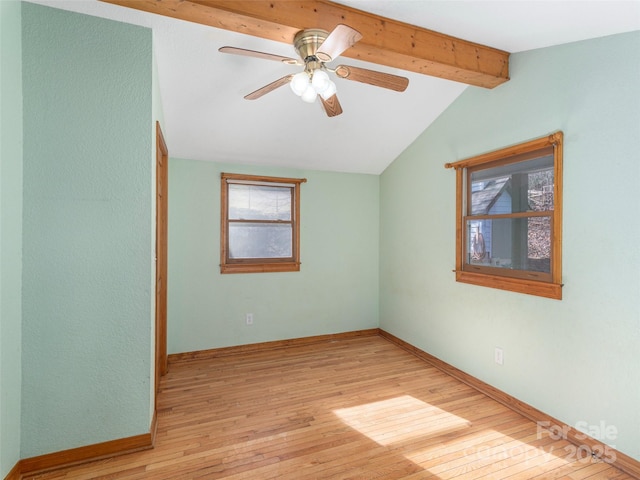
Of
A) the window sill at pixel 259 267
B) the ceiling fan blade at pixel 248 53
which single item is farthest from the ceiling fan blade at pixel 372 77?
the window sill at pixel 259 267

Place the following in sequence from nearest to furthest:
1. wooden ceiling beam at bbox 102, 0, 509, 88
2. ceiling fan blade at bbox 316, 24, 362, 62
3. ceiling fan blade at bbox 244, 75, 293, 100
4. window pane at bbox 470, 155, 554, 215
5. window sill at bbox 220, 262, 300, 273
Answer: ceiling fan blade at bbox 316, 24, 362, 62, wooden ceiling beam at bbox 102, 0, 509, 88, ceiling fan blade at bbox 244, 75, 293, 100, window pane at bbox 470, 155, 554, 215, window sill at bbox 220, 262, 300, 273

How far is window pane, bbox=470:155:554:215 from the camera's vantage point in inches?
94.7

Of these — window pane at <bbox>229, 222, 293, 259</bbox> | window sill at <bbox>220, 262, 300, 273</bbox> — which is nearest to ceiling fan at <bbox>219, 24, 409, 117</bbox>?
window pane at <bbox>229, 222, 293, 259</bbox>

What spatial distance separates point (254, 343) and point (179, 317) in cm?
88

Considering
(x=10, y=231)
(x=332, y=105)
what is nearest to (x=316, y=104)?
(x=332, y=105)

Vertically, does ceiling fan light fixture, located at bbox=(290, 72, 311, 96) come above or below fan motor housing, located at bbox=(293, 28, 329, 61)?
below

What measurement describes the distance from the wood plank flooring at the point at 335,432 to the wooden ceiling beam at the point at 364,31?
2505 mm

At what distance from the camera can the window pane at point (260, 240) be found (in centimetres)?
378

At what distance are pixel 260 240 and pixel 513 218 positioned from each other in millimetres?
2590

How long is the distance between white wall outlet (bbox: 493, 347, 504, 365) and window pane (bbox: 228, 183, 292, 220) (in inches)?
100

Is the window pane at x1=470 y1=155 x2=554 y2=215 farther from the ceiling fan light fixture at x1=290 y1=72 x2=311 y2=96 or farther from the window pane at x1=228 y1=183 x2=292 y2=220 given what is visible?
the window pane at x1=228 y1=183 x2=292 y2=220

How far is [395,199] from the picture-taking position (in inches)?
160

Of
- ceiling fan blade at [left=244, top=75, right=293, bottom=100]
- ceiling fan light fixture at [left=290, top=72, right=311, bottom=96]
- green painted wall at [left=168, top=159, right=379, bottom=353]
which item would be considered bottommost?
green painted wall at [left=168, top=159, right=379, bottom=353]

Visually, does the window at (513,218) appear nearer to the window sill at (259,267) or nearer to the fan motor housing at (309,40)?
the fan motor housing at (309,40)
